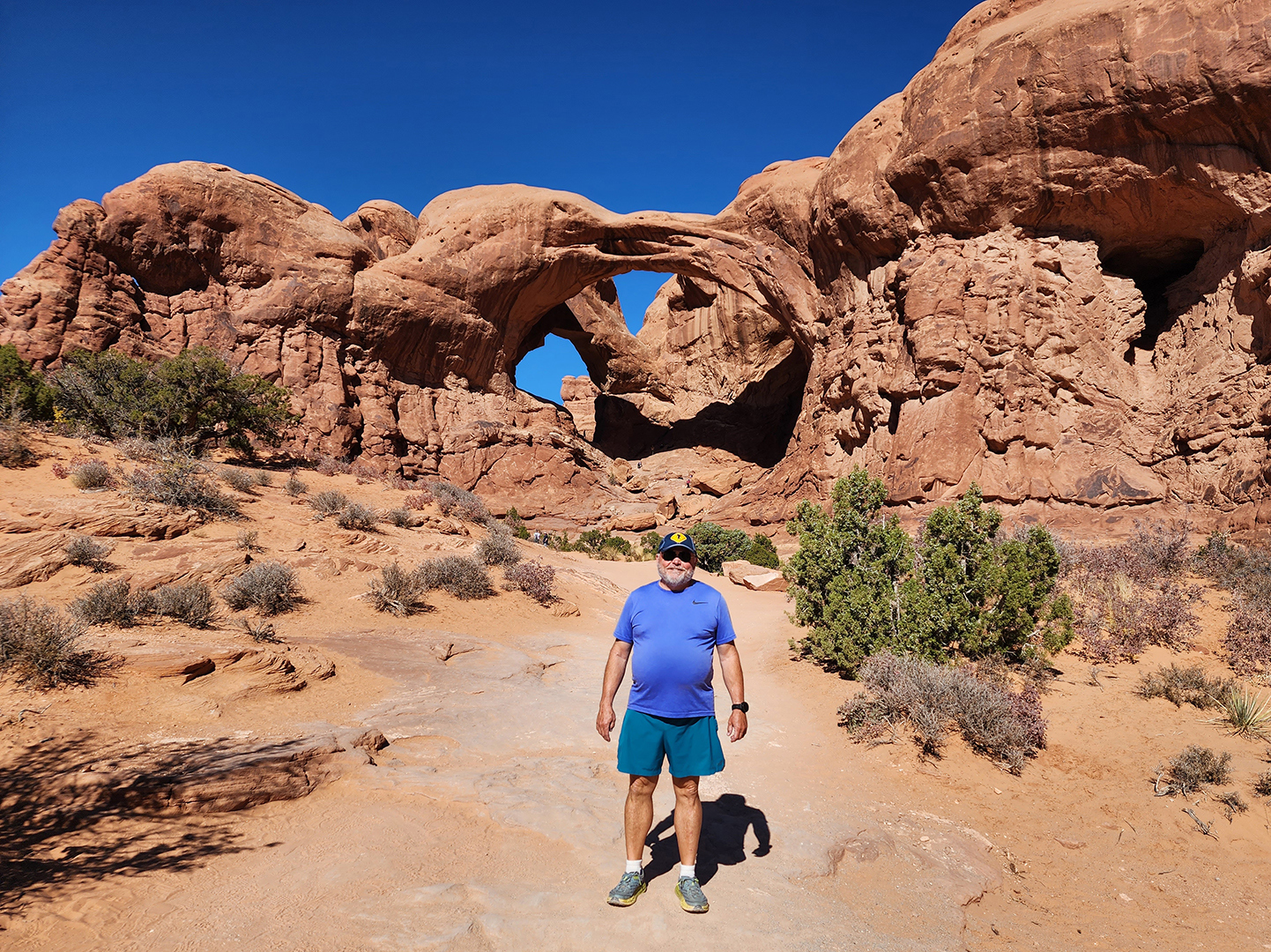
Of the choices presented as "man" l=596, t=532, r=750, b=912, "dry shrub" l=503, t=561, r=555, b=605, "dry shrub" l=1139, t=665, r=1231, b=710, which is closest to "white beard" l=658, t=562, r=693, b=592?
"man" l=596, t=532, r=750, b=912

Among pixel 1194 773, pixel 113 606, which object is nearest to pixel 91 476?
pixel 113 606

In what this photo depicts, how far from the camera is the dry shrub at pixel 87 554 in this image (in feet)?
23.8

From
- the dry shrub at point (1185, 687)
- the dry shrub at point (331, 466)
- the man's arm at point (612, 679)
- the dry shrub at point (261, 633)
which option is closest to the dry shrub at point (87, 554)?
the dry shrub at point (261, 633)

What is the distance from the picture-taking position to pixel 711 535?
18.2 meters

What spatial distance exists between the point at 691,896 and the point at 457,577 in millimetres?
A: 7479

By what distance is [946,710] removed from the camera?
219 inches

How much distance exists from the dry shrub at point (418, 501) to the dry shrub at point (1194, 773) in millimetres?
13731

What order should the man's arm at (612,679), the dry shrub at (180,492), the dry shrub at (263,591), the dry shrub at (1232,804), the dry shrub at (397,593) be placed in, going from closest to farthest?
the man's arm at (612,679) → the dry shrub at (1232,804) → the dry shrub at (263,591) → the dry shrub at (397,593) → the dry shrub at (180,492)

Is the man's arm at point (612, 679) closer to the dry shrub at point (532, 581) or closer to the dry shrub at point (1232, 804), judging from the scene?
the dry shrub at point (1232, 804)

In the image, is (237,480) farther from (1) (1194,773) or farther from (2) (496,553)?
(1) (1194,773)

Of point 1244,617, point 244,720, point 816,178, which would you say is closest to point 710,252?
point 816,178

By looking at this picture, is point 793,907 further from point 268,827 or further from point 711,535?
point 711,535

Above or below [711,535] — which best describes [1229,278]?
above

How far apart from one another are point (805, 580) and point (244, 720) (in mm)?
6437
